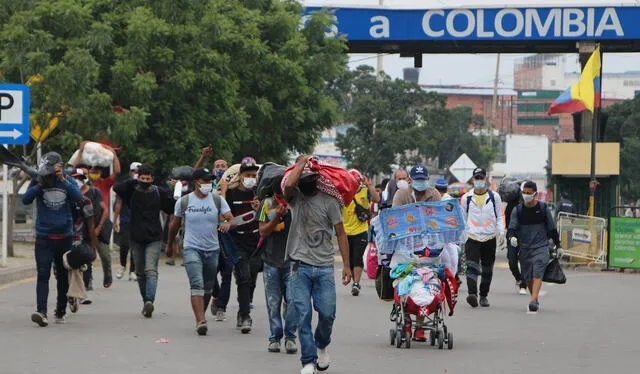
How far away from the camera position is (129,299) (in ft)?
59.9

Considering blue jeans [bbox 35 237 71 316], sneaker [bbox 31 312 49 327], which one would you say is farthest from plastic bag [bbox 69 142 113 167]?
sneaker [bbox 31 312 49 327]

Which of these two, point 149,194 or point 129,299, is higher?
point 149,194

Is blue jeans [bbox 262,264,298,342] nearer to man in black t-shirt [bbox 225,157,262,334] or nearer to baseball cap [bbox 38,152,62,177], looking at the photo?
man in black t-shirt [bbox 225,157,262,334]

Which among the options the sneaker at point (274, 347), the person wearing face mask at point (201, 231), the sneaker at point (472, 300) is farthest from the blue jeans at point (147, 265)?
the sneaker at point (472, 300)

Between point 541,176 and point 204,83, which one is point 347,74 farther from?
point 541,176

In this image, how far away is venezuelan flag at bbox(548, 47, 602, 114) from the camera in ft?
110

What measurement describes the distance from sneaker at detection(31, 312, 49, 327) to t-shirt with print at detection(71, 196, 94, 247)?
0.99 m

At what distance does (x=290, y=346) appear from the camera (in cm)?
1262

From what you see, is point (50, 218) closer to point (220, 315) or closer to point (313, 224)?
point (220, 315)

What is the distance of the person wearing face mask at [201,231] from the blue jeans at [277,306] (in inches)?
50.6

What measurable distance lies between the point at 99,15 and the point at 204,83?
2650mm

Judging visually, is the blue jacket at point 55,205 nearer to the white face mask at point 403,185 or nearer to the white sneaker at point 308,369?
the white face mask at point 403,185

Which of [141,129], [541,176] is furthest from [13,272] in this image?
[541,176]

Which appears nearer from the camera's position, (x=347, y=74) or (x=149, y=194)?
(x=149, y=194)
